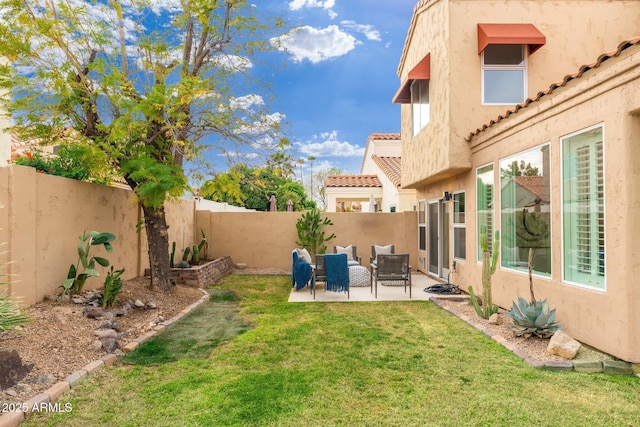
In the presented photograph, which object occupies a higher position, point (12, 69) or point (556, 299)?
point (12, 69)

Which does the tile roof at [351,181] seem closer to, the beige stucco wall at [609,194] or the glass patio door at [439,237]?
the glass patio door at [439,237]

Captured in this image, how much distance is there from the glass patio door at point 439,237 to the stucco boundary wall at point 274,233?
208cm

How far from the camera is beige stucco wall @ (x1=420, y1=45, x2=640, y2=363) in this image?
4.35m

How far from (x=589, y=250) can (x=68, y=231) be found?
818 cm

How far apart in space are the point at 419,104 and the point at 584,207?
6.68 meters

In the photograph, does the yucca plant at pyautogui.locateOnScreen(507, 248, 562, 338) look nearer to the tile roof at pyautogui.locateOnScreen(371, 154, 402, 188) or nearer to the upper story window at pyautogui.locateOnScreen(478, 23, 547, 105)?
the upper story window at pyautogui.locateOnScreen(478, 23, 547, 105)

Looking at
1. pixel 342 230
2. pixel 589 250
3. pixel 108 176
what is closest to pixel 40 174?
pixel 108 176

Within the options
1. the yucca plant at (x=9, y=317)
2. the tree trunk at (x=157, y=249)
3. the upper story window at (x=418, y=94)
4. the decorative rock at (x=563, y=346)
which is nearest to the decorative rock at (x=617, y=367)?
the decorative rock at (x=563, y=346)

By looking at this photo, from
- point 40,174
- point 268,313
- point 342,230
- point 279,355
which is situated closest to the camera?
point 279,355

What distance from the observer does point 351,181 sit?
20.9m

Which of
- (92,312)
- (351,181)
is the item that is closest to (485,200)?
(92,312)

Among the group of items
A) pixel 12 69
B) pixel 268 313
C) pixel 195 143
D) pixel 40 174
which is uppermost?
pixel 12 69

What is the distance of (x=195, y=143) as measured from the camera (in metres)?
8.19

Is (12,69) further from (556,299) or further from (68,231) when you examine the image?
(556,299)
